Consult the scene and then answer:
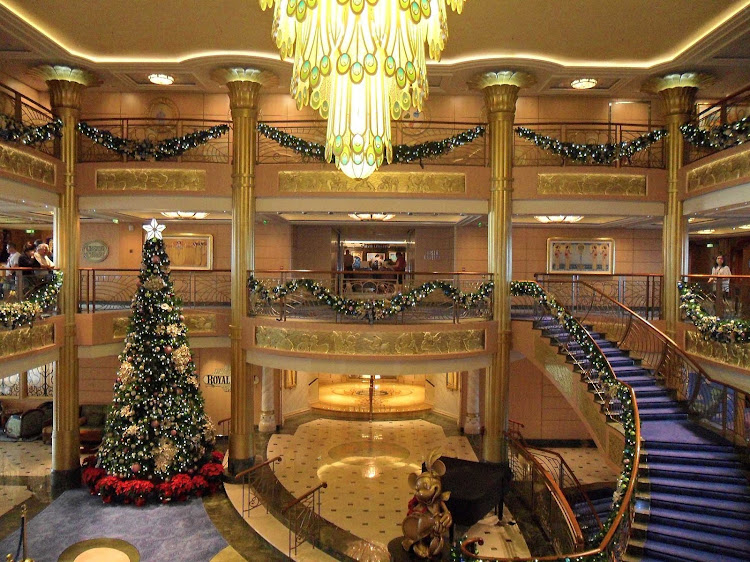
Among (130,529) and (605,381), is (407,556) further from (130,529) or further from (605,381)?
(130,529)

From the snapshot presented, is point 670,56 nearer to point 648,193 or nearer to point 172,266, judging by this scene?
point 648,193

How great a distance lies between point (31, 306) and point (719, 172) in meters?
12.7

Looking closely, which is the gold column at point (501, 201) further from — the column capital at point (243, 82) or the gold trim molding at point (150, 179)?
the gold trim molding at point (150, 179)

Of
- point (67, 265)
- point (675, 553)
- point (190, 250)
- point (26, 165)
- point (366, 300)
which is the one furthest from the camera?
point (190, 250)

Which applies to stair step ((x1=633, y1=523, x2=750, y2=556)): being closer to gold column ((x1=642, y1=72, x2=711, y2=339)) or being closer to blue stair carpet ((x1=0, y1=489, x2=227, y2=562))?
gold column ((x1=642, y1=72, x2=711, y2=339))

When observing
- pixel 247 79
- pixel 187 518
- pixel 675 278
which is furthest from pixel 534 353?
pixel 247 79

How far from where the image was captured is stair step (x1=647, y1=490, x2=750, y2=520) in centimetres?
714

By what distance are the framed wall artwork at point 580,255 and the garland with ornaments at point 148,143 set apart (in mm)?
9192

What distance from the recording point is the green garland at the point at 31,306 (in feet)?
30.6

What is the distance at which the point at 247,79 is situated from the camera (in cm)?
1162

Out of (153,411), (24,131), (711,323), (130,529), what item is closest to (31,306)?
(153,411)

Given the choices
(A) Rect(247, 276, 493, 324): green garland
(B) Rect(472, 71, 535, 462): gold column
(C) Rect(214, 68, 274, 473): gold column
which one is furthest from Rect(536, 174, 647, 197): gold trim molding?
(C) Rect(214, 68, 274, 473): gold column

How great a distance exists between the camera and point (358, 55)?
385 cm

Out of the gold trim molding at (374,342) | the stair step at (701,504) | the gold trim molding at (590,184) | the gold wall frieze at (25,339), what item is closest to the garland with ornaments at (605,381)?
the stair step at (701,504)
